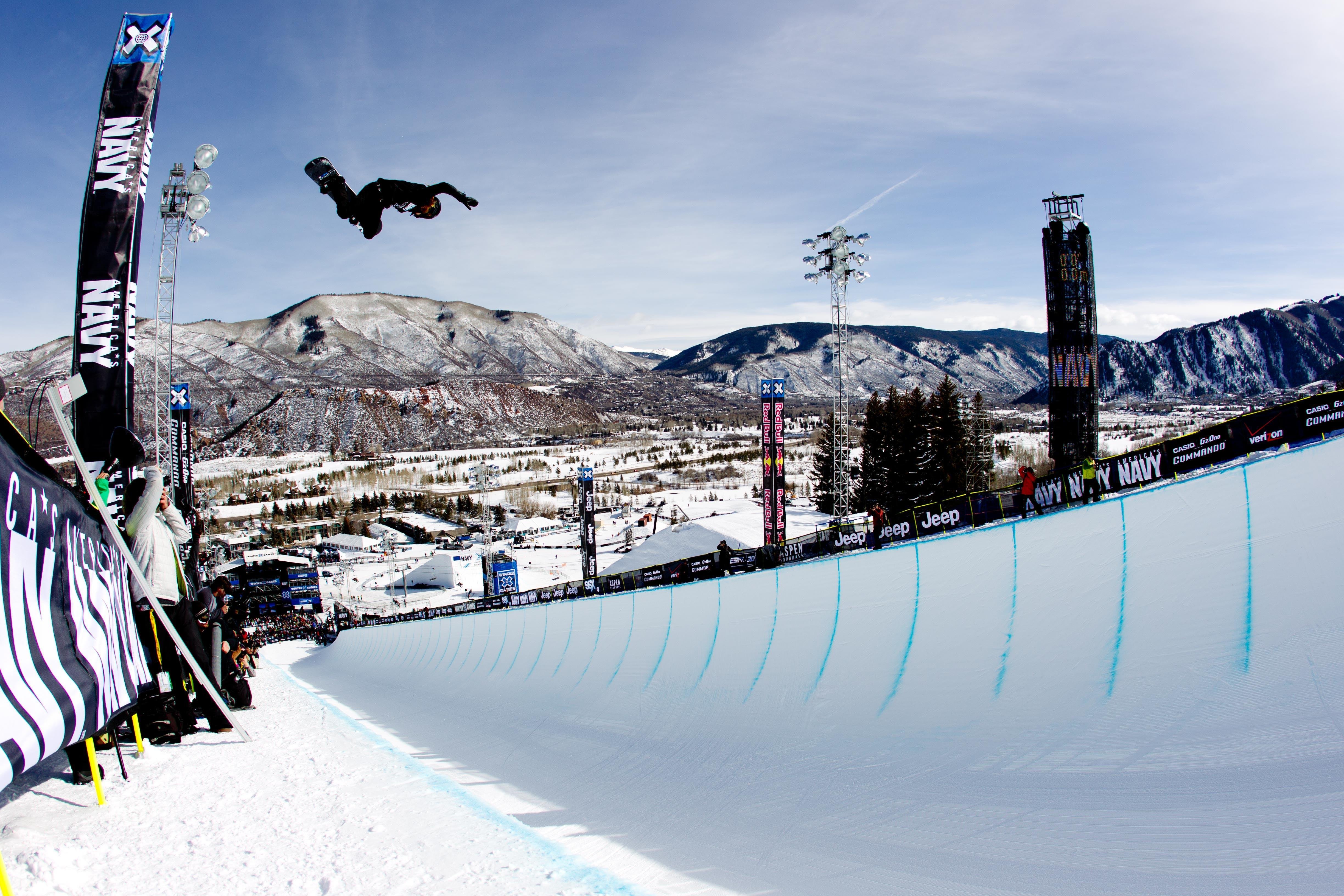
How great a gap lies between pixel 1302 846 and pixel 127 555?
322 inches

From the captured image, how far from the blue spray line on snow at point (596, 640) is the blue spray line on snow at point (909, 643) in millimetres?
5560

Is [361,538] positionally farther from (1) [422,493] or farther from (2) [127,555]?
(2) [127,555]

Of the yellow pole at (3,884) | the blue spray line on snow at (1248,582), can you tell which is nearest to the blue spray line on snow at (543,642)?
the yellow pole at (3,884)

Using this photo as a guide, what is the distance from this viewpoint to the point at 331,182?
7398 mm

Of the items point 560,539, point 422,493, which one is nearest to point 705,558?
point 560,539

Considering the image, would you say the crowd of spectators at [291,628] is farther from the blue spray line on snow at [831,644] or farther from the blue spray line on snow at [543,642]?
the blue spray line on snow at [831,644]

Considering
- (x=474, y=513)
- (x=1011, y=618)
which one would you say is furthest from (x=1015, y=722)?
(x=474, y=513)

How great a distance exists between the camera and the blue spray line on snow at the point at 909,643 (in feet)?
22.9

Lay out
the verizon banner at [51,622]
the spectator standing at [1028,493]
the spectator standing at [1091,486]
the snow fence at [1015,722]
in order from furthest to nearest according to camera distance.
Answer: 1. the spectator standing at [1028,493]
2. the spectator standing at [1091,486]
3. the snow fence at [1015,722]
4. the verizon banner at [51,622]

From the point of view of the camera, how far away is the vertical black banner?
3691cm

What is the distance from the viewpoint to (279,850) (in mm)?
4582

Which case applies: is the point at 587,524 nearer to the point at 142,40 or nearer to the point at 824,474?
the point at 142,40

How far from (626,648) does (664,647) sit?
0.96 metres

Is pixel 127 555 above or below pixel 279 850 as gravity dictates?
above
